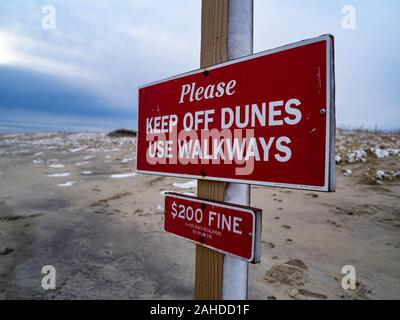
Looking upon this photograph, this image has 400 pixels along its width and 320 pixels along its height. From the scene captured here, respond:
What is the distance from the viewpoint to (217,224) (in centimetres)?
114

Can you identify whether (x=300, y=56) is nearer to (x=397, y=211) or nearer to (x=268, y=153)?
(x=268, y=153)

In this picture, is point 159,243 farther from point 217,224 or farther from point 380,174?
point 380,174

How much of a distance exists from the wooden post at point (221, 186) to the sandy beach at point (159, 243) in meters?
1.32

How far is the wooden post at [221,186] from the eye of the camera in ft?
3.80

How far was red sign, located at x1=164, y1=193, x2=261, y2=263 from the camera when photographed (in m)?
1.02

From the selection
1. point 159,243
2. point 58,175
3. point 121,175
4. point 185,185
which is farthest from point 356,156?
point 58,175

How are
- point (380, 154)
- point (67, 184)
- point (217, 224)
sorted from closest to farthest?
point (217, 224)
point (67, 184)
point (380, 154)

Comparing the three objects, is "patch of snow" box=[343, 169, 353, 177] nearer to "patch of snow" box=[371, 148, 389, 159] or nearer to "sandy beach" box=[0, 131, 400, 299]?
"sandy beach" box=[0, 131, 400, 299]

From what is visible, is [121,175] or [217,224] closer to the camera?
[217,224]

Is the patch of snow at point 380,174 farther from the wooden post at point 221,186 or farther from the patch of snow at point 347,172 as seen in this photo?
the wooden post at point 221,186

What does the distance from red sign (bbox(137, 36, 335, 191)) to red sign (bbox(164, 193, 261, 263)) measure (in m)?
0.14

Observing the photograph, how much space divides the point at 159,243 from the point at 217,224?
7.87 feet

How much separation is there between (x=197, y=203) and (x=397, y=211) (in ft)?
15.3

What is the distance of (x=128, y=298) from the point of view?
7.47 feet
